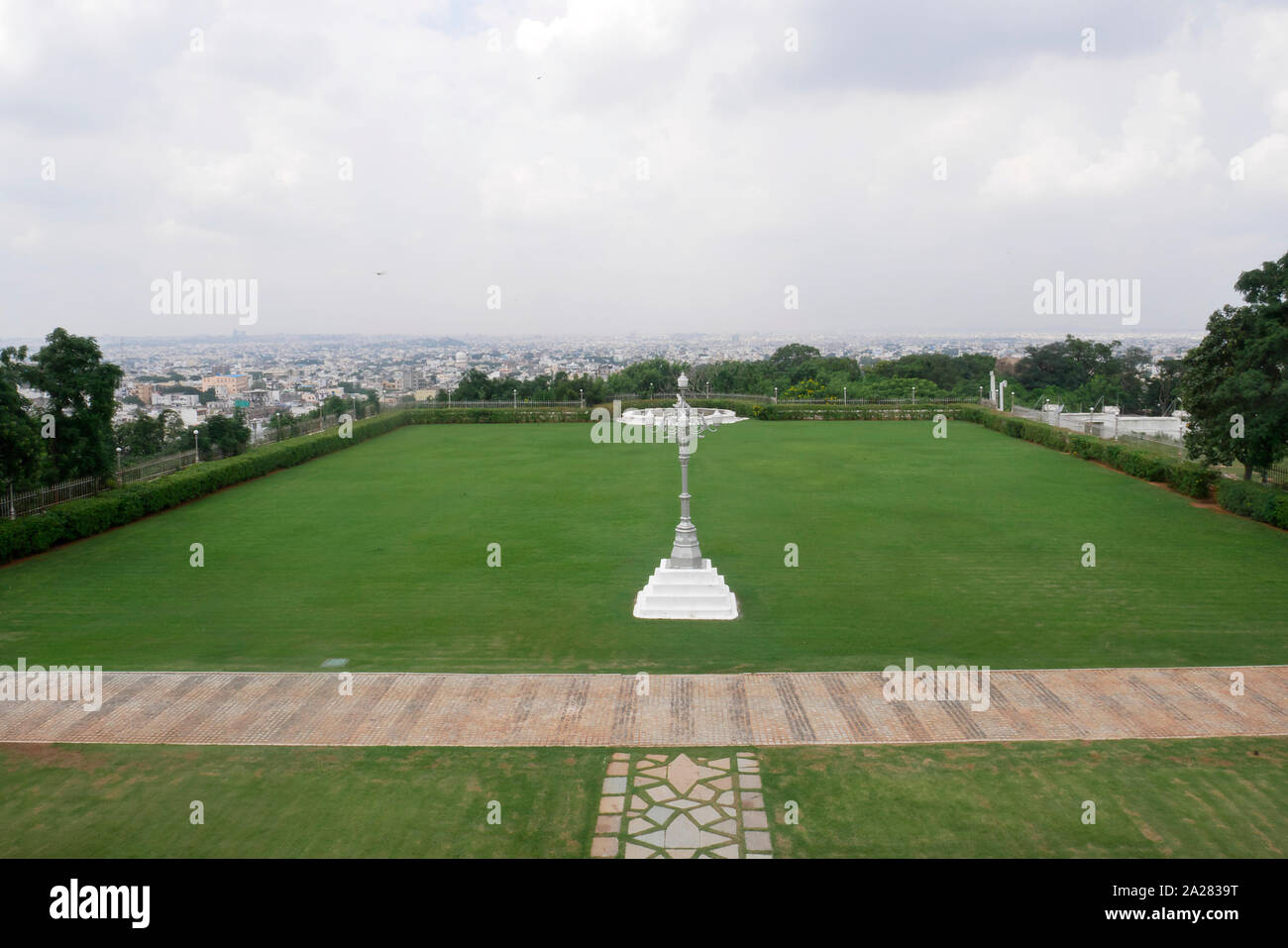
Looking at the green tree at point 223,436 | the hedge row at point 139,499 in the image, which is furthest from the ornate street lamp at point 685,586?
the green tree at point 223,436

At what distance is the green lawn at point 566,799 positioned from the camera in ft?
18.7

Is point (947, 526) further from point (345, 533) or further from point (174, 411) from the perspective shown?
point (174, 411)

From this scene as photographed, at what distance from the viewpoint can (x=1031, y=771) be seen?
21.7 feet

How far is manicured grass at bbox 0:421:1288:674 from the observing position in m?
9.45

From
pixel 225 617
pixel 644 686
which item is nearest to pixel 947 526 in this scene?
pixel 644 686

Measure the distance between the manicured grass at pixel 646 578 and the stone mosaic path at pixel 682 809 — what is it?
2.15m

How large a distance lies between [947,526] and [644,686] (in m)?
9.44

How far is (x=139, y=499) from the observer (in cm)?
1683

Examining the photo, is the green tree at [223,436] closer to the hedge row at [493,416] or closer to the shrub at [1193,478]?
the hedge row at [493,416]

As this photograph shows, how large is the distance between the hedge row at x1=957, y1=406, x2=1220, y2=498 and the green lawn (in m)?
13.5

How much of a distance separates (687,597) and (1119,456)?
16.9m

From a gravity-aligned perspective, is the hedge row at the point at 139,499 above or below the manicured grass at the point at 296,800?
above
